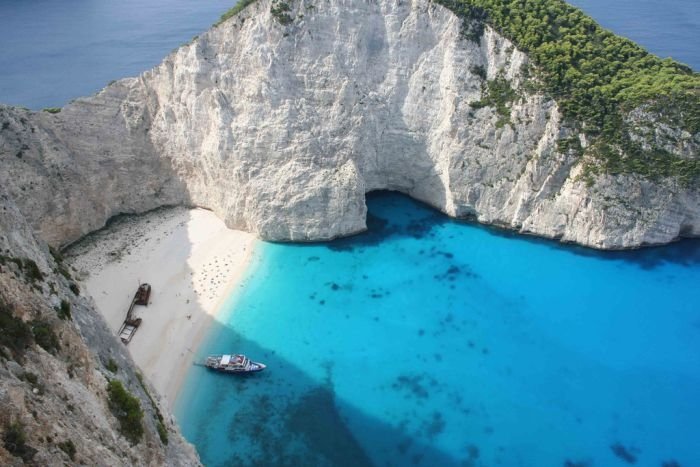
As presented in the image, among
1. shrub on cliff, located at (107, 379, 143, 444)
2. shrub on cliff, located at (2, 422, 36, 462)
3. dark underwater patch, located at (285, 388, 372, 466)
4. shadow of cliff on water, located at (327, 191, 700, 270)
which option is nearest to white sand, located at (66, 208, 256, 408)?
dark underwater patch, located at (285, 388, 372, 466)

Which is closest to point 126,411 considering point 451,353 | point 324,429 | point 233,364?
point 324,429

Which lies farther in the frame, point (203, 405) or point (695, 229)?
point (695, 229)

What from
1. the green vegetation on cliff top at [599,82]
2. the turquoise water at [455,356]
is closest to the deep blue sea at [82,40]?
the green vegetation on cliff top at [599,82]

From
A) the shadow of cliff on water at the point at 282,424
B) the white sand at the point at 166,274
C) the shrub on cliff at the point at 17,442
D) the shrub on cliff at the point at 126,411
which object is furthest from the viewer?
the white sand at the point at 166,274

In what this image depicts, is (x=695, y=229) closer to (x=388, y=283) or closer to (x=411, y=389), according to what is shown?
(x=388, y=283)

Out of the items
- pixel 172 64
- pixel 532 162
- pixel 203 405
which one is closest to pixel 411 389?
pixel 203 405

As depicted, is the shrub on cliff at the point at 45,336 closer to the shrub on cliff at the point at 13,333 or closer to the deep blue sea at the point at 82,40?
the shrub on cliff at the point at 13,333
